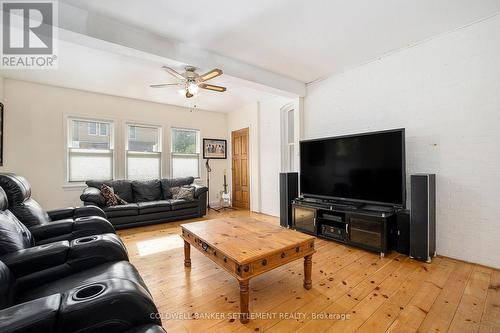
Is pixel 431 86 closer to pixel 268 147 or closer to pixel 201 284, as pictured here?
pixel 268 147

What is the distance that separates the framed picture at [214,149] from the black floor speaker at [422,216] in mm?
4775

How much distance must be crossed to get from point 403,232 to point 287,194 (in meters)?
1.80

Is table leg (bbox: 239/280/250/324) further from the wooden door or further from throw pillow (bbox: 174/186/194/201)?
the wooden door

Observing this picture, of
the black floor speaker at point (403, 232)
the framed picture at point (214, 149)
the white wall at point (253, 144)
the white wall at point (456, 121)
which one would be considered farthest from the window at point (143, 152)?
the black floor speaker at point (403, 232)

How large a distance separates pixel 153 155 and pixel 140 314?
503cm

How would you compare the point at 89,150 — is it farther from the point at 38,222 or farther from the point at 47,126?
the point at 38,222

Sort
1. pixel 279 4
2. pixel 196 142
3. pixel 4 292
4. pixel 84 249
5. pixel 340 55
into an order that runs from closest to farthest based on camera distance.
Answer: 1. pixel 4 292
2. pixel 84 249
3. pixel 279 4
4. pixel 340 55
5. pixel 196 142

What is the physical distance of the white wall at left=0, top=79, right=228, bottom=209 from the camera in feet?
13.0

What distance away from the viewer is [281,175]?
4.16 metres

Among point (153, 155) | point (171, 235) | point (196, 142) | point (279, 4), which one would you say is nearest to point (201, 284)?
point (171, 235)

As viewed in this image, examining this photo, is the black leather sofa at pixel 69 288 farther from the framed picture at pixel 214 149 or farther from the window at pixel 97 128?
the framed picture at pixel 214 149

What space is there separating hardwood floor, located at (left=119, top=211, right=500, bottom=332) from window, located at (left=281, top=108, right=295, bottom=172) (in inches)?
92.9

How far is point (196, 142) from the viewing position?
20.2 ft

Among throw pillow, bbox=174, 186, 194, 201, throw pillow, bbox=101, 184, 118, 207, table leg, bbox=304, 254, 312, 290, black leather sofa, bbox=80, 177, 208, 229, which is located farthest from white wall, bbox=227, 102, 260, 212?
table leg, bbox=304, 254, 312, 290
